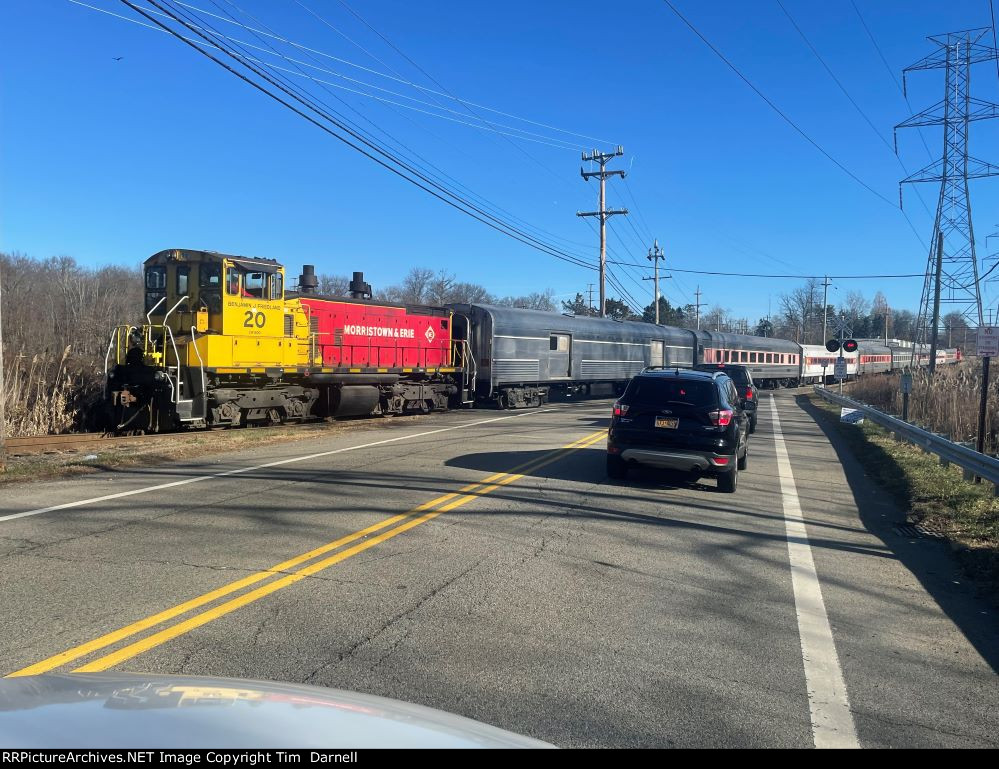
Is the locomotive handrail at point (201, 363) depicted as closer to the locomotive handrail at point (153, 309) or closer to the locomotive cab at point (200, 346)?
the locomotive cab at point (200, 346)

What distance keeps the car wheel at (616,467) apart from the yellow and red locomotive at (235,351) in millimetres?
9521

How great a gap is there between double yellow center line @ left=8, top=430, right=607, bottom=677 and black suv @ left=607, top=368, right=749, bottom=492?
7.69ft

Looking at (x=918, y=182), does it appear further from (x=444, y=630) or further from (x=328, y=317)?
(x=444, y=630)

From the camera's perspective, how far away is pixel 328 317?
19.7 m

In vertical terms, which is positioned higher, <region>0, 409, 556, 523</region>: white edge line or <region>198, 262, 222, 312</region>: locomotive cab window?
<region>198, 262, 222, 312</region>: locomotive cab window

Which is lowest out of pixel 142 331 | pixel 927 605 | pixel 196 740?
pixel 927 605

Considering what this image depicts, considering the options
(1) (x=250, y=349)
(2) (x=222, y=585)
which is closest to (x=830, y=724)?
(2) (x=222, y=585)

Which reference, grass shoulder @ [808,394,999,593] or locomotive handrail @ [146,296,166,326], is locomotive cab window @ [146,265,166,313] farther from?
grass shoulder @ [808,394,999,593]

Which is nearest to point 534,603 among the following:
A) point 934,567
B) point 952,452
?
point 934,567

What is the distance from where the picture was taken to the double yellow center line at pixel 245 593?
14.2ft

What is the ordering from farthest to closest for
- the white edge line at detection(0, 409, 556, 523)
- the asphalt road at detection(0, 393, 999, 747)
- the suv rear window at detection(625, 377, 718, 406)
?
the suv rear window at detection(625, 377, 718, 406)
the white edge line at detection(0, 409, 556, 523)
the asphalt road at detection(0, 393, 999, 747)

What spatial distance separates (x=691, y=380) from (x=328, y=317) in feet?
38.5

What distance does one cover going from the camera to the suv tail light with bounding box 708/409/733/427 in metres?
10.4
